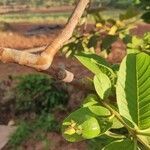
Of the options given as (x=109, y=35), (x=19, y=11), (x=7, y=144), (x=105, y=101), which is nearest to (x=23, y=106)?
(x=7, y=144)

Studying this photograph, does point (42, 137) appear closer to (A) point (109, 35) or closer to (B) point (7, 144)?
(B) point (7, 144)

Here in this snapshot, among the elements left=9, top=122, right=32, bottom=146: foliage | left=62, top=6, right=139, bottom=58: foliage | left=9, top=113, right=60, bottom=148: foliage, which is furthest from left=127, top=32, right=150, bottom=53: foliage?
left=9, top=122, right=32, bottom=146: foliage

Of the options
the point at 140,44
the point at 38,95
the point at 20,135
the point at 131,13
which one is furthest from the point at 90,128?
the point at 38,95

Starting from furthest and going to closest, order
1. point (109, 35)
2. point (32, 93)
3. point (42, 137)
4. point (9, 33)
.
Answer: point (9, 33), point (32, 93), point (42, 137), point (109, 35)

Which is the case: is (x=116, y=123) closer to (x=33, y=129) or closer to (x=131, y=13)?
(x=131, y=13)

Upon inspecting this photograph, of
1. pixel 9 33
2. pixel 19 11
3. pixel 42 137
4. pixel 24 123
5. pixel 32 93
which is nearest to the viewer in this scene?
pixel 42 137

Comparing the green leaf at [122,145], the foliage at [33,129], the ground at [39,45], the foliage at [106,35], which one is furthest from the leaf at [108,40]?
the foliage at [33,129]
